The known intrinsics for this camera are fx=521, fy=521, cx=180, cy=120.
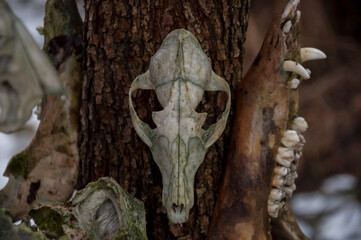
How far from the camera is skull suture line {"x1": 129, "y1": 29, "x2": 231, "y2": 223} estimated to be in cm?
79

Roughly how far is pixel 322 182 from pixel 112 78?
198cm

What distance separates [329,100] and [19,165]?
1.83m

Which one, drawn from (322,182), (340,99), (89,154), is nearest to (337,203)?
(322,182)

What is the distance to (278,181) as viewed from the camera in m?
0.93

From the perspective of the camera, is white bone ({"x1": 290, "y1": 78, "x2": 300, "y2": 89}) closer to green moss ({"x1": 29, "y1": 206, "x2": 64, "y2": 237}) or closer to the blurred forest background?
green moss ({"x1": 29, "y1": 206, "x2": 64, "y2": 237})

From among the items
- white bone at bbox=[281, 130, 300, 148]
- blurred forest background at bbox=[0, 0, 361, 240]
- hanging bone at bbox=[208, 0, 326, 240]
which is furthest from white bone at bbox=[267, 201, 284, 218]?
blurred forest background at bbox=[0, 0, 361, 240]

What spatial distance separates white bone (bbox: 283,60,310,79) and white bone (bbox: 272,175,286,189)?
0.61 ft

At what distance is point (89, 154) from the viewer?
0.98 metres

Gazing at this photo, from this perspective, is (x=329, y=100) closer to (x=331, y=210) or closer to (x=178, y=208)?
(x=331, y=210)

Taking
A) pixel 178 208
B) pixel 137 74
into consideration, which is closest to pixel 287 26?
pixel 137 74

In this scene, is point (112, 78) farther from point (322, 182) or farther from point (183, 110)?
point (322, 182)

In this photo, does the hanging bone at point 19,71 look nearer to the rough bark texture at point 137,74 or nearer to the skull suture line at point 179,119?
the skull suture line at point 179,119

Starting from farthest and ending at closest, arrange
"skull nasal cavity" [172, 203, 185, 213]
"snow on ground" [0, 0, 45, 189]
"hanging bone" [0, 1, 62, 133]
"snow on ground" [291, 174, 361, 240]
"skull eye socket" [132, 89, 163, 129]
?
"snow on ground" [291, 174, 361, 240], "snow on ground" [0, 0, 45, 189], "skull eye socket" [132, 89, 163, 129], "skull nasal cavity" [172, 203, 185, 213], "hanging bone" [0, 1, 62, 133]

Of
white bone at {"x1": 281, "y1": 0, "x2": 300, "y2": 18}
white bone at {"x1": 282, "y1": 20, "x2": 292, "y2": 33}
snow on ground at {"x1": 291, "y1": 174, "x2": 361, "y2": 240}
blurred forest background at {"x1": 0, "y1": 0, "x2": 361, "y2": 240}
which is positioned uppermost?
white bone at {"x1": 281, "y1": 0, "x2": 300, "y2": 18}
